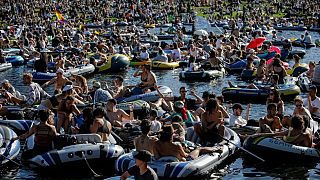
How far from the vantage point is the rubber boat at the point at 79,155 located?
14.4 m

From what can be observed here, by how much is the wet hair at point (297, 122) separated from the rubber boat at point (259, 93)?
969 cm

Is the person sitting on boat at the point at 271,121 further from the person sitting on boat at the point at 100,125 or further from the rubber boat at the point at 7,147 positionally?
the rubber boat at the point at 7,147

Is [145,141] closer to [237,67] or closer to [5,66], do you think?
[237,67]

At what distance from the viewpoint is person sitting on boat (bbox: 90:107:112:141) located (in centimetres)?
1505

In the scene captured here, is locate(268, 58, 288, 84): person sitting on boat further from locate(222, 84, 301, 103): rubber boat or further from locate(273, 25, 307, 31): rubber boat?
locate(273, 25, 307, 31): rubber boat

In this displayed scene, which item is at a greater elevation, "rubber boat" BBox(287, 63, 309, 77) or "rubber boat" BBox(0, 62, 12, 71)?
"rubber boat" BBox(287, 63, 309, 77)

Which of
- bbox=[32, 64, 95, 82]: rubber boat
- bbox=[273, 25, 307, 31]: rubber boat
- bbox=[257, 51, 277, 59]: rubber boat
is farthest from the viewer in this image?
bbox=[273, 25, 307, 31]: rubber boat

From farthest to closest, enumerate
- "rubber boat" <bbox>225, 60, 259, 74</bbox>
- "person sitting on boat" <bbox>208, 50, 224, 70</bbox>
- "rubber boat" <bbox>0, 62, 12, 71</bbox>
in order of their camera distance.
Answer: "rubber boat" <bbox>0, 62, 12, 71</bbox> → "rubber boat" <bbox>225, 60, 259, 74</bbox> → "person sitting on boat" <bbox>208, 50, 224, 70</bbox>

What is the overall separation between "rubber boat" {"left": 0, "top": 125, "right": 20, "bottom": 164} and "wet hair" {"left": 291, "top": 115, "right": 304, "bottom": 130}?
21.2 ft

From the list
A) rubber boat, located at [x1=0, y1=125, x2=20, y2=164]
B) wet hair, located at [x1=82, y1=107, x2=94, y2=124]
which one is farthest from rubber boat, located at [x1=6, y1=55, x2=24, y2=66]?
wet hair, located at [x1=82, y1=107, x2=94, y2=124]

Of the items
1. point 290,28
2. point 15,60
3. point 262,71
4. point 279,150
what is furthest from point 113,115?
point 290,28

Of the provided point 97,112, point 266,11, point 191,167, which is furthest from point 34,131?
point 266,11

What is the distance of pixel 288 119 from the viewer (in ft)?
53.2

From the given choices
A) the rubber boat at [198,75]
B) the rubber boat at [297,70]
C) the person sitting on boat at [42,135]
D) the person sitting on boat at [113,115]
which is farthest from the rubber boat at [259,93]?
the person sitting on boat at [42,135]
